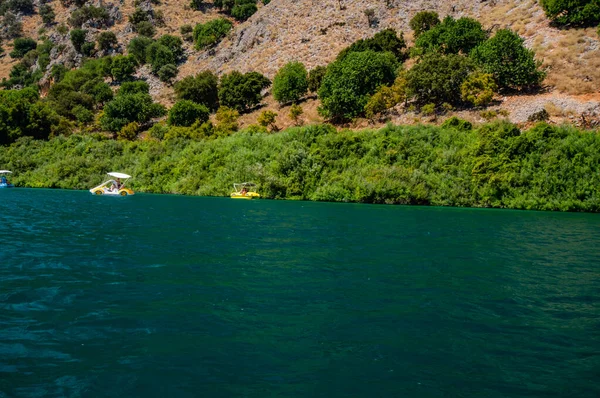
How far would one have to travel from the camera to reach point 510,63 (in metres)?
64.4

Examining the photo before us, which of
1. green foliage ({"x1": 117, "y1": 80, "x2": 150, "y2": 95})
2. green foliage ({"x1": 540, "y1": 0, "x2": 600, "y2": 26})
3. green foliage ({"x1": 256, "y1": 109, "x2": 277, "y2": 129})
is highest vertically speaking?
green foliage ({"x1": 540, "y1": 0, "x2": 600, "y2": 26})

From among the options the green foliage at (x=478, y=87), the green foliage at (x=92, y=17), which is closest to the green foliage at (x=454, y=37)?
the green foliage at (x=478, y=87)

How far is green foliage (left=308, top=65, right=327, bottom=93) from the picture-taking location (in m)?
86.0

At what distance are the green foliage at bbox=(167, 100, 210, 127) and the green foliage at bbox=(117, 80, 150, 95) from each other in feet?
77.3

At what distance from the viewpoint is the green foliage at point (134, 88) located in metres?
107

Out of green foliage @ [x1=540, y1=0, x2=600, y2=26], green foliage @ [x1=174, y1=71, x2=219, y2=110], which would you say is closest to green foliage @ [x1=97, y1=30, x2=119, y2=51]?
green foliage @ [x1=174, y1=71, x2=219, y2=110]

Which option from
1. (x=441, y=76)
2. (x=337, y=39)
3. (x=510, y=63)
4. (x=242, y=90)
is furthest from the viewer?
(x=337, y=39)

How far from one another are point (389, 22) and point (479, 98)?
4618 cm

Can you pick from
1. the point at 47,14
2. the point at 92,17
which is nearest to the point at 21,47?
the point at 47,14

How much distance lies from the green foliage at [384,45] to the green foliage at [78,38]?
91.3 m

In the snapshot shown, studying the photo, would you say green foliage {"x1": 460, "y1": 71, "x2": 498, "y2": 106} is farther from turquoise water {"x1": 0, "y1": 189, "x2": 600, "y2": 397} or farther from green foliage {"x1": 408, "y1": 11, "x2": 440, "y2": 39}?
turquoise water {"x1": 0, "y1": 189, "x2": 600, "y2": 397}

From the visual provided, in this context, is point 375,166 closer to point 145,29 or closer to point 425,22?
point 425,22

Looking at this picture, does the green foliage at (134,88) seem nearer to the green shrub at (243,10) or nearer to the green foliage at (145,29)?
the green foliage at (145,29)

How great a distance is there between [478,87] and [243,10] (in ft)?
321
